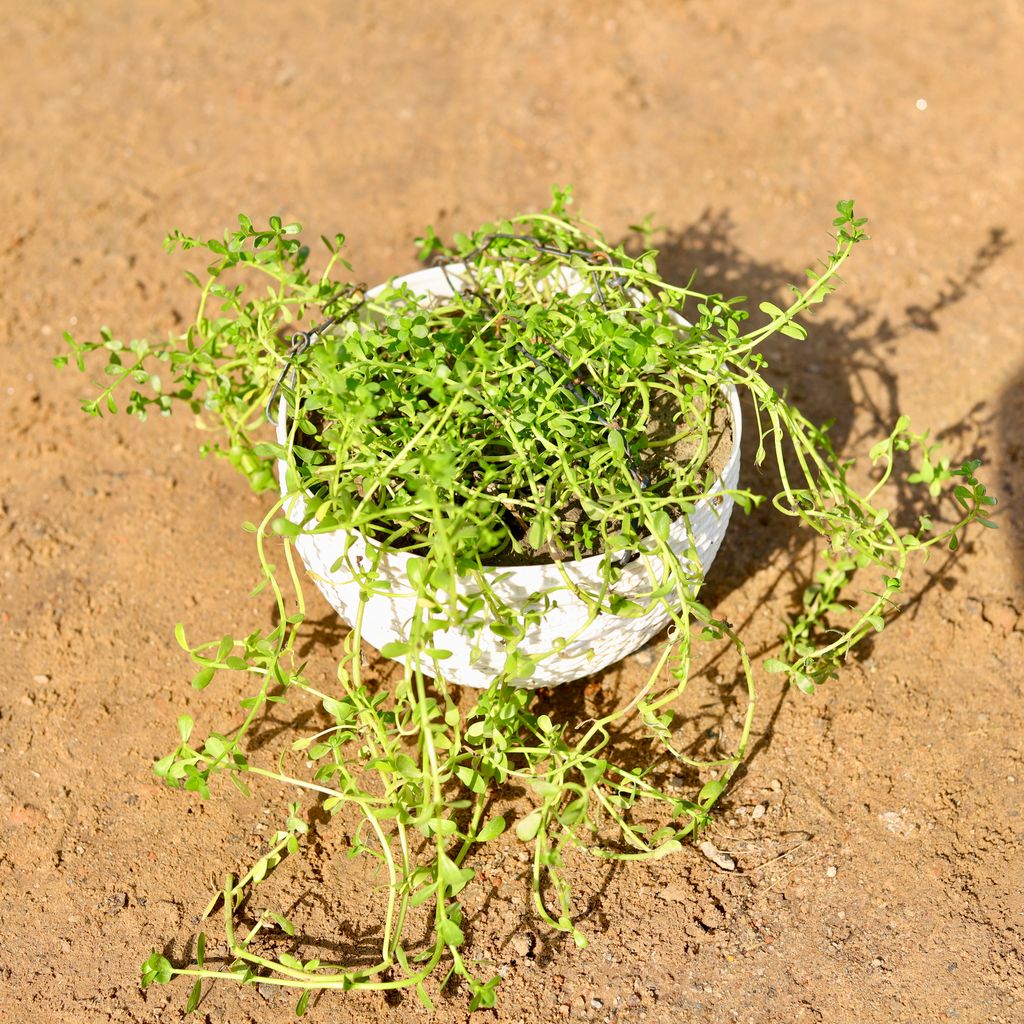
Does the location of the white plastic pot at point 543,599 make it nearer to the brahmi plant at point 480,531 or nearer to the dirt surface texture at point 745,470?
the brahmi plant at point 480,531

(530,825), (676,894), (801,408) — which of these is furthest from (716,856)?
(801,408)

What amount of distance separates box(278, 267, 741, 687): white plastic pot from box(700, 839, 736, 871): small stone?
414mm

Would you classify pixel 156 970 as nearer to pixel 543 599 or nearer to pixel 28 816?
pixel 28 816

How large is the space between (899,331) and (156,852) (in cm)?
237

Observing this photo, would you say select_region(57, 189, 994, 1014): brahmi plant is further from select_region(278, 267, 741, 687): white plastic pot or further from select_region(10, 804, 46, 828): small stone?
select_region(10, 804, 46, 828): small stone

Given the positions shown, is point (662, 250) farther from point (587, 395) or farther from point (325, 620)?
point (325, 620)

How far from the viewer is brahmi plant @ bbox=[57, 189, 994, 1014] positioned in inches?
67.4

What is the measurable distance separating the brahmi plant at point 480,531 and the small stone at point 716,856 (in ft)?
0.11

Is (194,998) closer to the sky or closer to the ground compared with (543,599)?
closer to the ground

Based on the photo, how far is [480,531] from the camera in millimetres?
1678

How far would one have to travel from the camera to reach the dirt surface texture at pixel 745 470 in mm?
1969

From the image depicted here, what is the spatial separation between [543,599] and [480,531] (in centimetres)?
20

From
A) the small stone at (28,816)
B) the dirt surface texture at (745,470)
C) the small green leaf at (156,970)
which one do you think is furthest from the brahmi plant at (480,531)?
the small stone at (28,816)

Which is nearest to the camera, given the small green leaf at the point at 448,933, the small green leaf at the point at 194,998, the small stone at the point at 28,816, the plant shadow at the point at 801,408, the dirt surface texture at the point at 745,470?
the small green leaf at the point at 448,933
